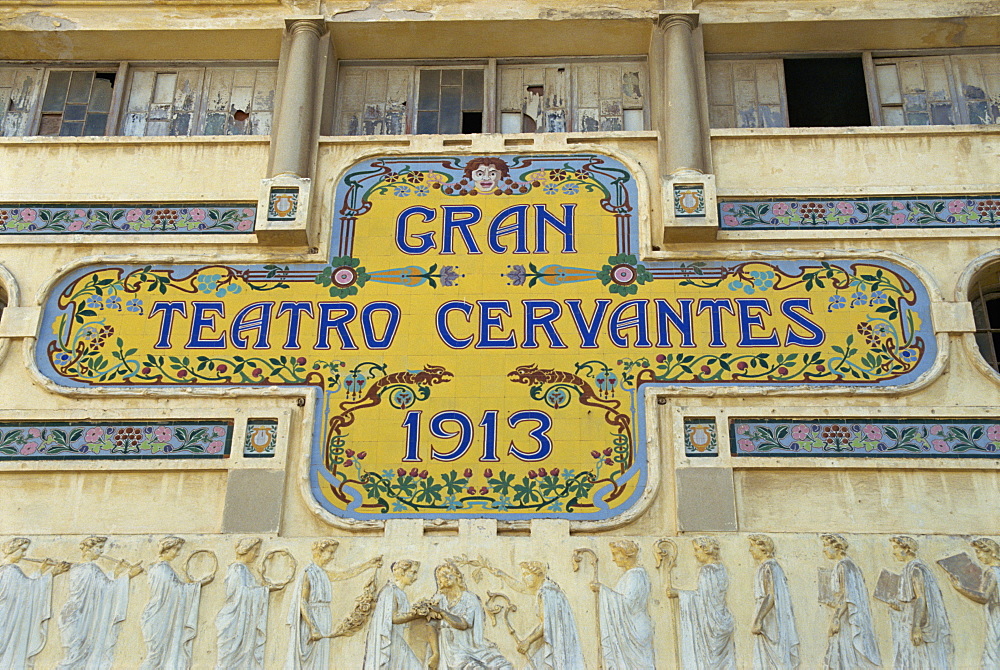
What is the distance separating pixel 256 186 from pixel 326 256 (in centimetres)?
115

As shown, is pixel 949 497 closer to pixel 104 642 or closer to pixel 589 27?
pixel 589 27

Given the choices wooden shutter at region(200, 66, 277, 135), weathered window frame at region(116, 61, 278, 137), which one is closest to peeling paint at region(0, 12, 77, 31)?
weathered window frame at region(116, 61, 278, 137)

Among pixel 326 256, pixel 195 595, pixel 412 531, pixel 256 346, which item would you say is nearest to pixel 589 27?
pixel 326 256

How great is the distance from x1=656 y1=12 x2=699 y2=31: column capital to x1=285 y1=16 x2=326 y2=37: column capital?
3.61 m

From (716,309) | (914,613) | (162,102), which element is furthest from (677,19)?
(914,613)

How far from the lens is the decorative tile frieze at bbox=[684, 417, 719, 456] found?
1260 centimetres

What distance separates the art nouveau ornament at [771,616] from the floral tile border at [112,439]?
4.83 meters

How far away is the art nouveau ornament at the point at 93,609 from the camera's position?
1179 cm

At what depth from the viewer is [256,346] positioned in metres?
13.4

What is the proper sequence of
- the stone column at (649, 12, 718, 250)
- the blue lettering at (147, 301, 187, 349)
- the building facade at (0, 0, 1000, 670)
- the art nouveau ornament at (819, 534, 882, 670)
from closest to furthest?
the art nouveau ornament at (819, 534, 882, 670) < the building facade at (0, 0, 1000, 670) < the blue lettering at (147, 301, 187, 349) < the stone column at (649, 12, 718, 250)

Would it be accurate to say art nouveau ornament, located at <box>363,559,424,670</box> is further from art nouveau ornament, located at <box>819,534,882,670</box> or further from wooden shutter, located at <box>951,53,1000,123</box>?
wooden shutter, located at <box>951,53,1000,123</box>

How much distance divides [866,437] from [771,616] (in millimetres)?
1953

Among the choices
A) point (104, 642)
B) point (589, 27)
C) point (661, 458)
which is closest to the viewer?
point (104, 642)

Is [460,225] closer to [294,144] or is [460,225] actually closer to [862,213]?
[294,144]
